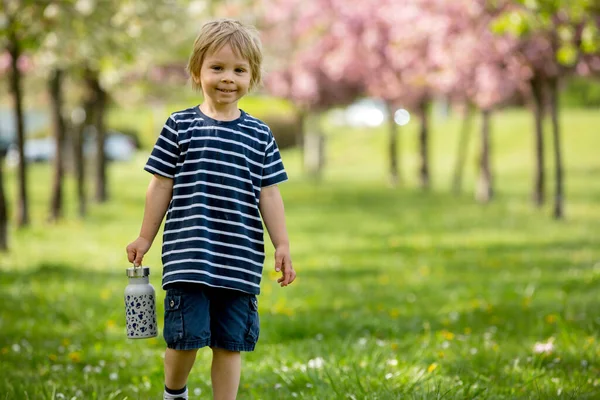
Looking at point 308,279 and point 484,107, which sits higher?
point 484,107

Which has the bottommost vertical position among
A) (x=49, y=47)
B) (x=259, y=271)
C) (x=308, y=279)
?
(x=308, y=279)

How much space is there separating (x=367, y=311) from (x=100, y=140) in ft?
57.3

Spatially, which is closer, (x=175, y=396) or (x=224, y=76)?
(x=224, y=76)

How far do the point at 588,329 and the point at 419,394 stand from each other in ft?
9.03

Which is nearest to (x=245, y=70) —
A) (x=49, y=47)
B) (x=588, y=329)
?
(x=588, y=329)

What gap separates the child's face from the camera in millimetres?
Result: 3865

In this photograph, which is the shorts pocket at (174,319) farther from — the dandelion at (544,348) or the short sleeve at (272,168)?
the dandelion at (544,348)

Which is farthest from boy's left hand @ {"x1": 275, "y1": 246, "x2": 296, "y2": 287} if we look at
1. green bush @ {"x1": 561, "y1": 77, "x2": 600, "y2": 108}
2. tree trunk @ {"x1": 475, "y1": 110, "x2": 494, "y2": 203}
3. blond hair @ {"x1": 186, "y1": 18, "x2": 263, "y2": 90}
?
green bush @ {"x1": 561, "y1": 77, "x2": 600, "y2": 108}

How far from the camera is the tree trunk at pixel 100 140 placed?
23703mm

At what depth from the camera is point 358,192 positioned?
2888 centimetres

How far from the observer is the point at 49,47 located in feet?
42.8

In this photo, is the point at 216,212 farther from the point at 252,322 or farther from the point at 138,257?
the point at 252,322

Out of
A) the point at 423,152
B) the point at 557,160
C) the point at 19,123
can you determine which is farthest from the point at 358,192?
the point at 19,123

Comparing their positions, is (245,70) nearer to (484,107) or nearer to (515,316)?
(515,316)
